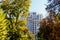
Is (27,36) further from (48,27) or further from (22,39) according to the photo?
(48,27)

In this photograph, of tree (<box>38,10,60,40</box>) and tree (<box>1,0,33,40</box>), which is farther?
tree (<box>1,0,33,40</box>)

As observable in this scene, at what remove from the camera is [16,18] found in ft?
143

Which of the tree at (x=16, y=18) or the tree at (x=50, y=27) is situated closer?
the tree at (x=50, y=27)

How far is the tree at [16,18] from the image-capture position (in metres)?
42.3

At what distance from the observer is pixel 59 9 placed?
27.0 metres

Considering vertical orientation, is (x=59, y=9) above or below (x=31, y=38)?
above

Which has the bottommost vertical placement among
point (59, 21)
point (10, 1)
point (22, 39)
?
point (22, 39)

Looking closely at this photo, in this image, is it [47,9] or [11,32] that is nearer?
[47,9]

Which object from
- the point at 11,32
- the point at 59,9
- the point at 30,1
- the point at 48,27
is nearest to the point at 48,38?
the point at 48,27

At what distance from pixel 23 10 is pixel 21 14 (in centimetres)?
68

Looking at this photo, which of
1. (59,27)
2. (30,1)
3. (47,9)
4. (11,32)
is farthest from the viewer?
(30,1)

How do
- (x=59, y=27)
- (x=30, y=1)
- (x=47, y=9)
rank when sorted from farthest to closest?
(x=30, y=1), (x=47, y=9), (x=59, y=27)

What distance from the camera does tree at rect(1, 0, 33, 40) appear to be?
42275mm

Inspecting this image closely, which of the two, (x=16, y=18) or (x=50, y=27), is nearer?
(x=50, y=27)
